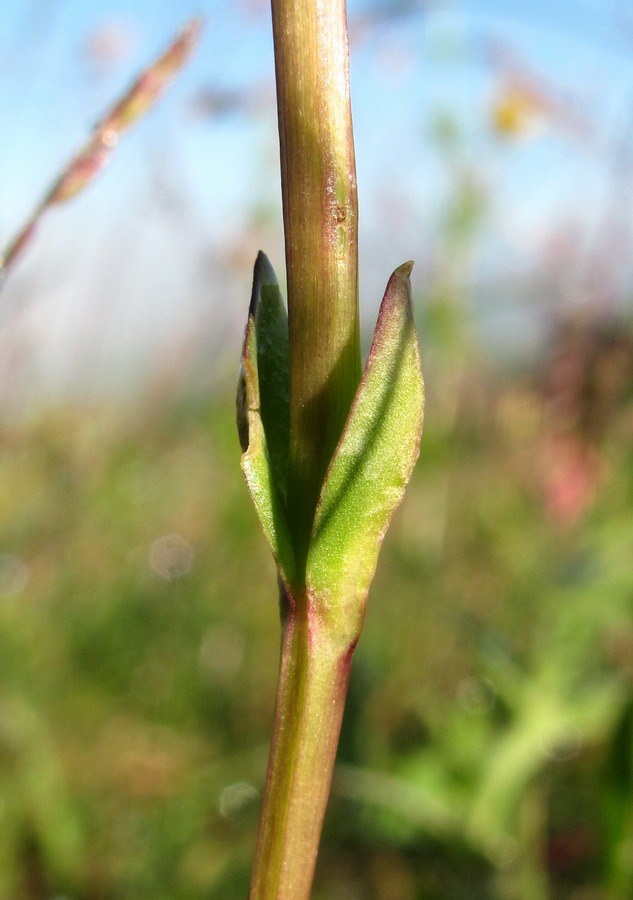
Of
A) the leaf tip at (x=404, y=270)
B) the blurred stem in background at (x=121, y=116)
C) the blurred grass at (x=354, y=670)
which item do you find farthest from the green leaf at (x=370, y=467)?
the blurred grass at (x=354, y=670)

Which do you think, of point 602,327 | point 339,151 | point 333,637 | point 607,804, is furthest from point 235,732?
point 339,151

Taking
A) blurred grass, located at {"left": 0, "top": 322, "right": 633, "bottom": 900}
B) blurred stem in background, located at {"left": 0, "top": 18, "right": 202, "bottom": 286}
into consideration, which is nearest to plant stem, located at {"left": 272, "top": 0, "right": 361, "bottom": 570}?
blurred stem in background, located at {"left": 0, "top": 18, "right": 202, "bottom": 286}

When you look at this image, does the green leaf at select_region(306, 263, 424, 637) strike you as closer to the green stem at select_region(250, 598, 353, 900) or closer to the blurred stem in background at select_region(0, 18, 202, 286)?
the green stem at select_region(250, 598, 353, 900)

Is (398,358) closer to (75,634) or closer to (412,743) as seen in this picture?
(412,743)

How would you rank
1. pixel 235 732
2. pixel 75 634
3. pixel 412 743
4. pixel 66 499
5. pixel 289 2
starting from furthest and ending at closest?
1. pixel 66 499
2. pixel 75 634
3. pixel 235 732
4. pixel 412 743
5. pixel 289 2

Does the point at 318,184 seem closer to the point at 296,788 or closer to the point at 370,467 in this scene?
the point at 370,467

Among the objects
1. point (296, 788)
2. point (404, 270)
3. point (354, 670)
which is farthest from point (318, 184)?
point (354, 670)
